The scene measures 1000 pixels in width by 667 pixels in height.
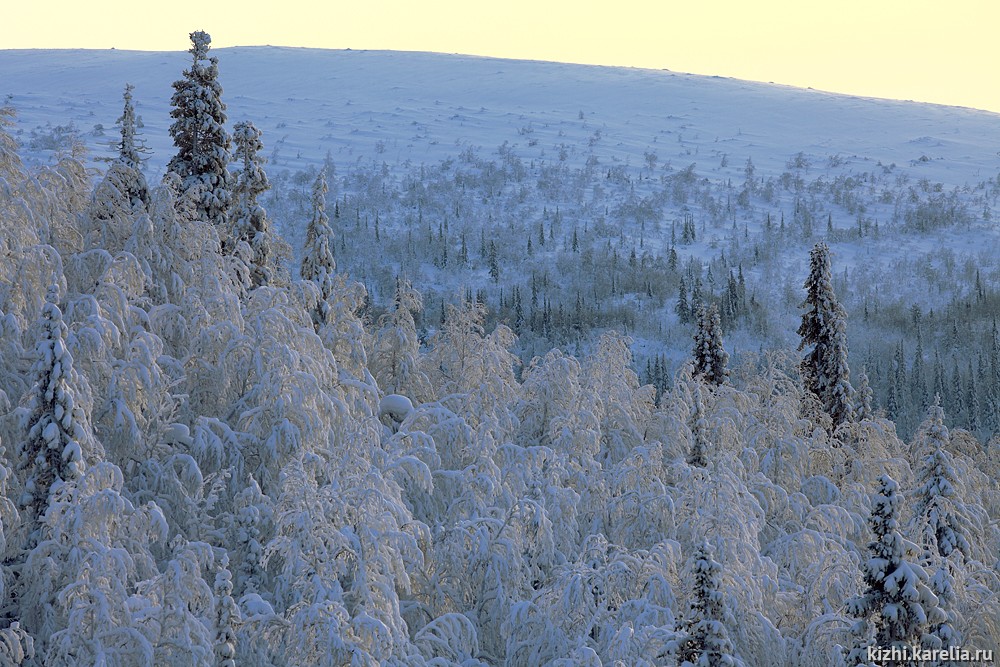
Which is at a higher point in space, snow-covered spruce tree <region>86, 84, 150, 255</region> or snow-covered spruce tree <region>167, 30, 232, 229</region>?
snow-covered spruce tree <region>167, 30, 232, 229</region>

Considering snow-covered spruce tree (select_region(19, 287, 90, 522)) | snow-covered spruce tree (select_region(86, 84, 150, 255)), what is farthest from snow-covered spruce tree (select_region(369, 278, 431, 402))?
snow-covered spruce tree (select_region(19, 287, 90, 522))

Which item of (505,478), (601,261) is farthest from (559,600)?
(601,261)

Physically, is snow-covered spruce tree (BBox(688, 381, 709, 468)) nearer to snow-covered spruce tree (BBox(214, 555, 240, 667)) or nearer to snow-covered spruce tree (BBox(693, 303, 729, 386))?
snow-covered spruce tree (BBox(693, 303, 729, 386))

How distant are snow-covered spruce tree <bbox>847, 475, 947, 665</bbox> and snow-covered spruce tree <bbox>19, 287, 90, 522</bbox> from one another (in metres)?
10.9

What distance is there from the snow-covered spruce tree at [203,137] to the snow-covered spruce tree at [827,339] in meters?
17.7

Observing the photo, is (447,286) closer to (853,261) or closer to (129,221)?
(853,261)

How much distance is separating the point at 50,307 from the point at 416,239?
182785 mm

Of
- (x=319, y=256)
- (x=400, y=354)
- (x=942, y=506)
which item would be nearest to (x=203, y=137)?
(x=319, y=256)

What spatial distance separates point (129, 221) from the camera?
2245 centimetres

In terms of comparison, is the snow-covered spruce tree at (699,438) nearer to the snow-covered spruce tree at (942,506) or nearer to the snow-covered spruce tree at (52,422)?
the snow-covered spruce tree at (942,506)

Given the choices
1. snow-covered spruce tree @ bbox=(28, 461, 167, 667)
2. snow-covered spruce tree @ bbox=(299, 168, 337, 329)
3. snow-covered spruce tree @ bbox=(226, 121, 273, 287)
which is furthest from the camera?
snow-covered spruce tree @ bbox=(226, 121, 273, 287)

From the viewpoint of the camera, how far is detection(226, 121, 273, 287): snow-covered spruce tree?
29344mm

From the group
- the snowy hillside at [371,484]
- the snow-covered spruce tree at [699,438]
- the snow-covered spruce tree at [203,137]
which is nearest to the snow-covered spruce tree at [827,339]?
the snowy hillside at [371,484]

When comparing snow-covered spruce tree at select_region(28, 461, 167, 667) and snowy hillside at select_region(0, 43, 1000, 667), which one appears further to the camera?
snowy hillside at select_region(0, 43, 1000, 667)
